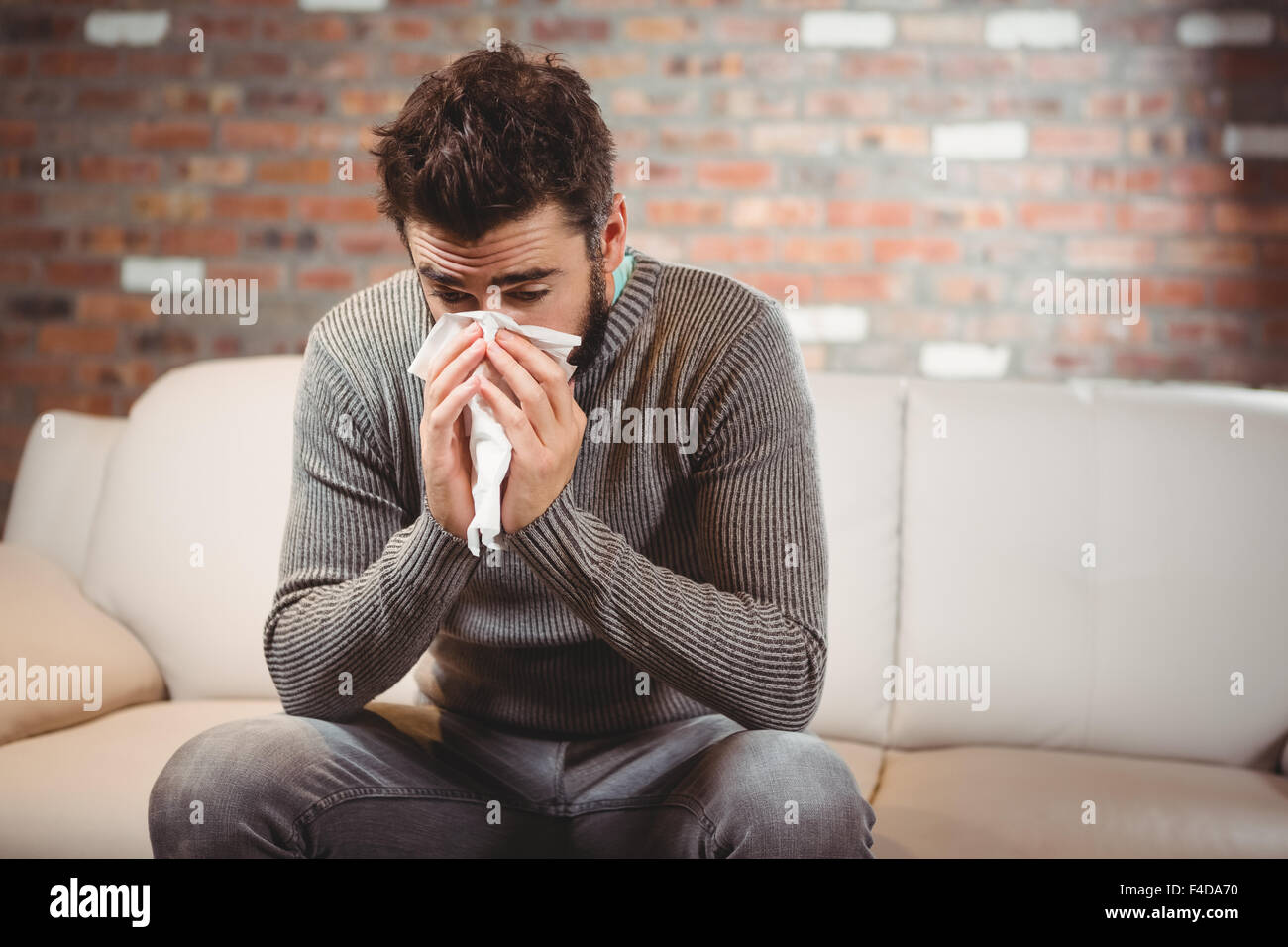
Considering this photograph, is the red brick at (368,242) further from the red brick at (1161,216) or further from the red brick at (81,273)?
the red brick at (1161,216)

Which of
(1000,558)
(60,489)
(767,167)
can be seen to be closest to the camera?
(1000,558)

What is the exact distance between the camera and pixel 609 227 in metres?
1.24

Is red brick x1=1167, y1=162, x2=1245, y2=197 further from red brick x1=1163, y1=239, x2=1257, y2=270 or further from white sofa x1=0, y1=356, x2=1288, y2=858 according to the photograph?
white sofa x1=0, y1=356, x2=1288, y2=858

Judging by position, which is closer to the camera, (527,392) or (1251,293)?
(527,392)

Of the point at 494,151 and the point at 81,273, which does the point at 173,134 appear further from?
the point at 494,151

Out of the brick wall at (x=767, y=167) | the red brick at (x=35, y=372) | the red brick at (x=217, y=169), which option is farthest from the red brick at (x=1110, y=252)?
the red brick at (x=35, y=372)

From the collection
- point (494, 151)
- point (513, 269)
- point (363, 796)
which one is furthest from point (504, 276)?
point (363, 796)

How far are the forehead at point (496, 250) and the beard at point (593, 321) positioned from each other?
68mm

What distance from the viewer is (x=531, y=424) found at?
107 cm

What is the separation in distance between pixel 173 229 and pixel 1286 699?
228 centimetres

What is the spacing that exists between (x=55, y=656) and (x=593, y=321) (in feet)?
3.13

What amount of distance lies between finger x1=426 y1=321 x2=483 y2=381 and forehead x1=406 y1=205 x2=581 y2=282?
78 millimetres
